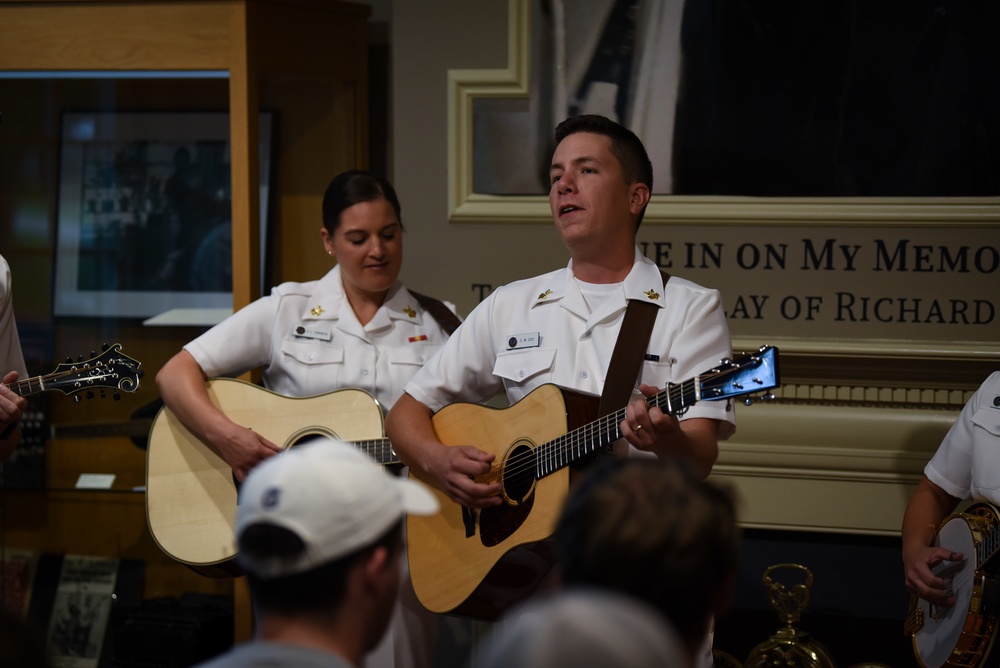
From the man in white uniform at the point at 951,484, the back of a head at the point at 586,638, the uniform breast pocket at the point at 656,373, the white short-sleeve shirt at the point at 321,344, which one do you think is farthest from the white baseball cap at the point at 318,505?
the white short-sleeve shirt at the point at 321,344

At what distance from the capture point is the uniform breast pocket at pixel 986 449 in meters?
2.84

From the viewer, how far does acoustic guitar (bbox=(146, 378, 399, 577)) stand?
11.1ft

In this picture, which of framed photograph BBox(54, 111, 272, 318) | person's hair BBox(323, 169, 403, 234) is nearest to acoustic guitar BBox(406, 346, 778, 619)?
person's hair BBox(323, 169, 403, 234)

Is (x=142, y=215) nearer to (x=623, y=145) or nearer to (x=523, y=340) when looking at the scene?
(x=523, y=340)

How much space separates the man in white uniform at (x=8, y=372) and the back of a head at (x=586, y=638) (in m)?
2.35

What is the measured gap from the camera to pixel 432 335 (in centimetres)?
358

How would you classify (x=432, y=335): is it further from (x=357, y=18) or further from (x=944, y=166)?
(x=944, y=166)

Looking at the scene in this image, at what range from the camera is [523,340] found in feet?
9.49

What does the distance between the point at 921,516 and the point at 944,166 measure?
1192mm

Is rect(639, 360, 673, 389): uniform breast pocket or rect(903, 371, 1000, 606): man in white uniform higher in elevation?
rect(639, 360, 673, 389): uniform breast pocket

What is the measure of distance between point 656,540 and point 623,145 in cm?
173

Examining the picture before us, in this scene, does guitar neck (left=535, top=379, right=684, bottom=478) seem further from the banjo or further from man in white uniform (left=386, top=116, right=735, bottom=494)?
the banjo

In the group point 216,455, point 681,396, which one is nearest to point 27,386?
point 216,455

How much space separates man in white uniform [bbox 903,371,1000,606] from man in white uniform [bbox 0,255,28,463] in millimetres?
2403
